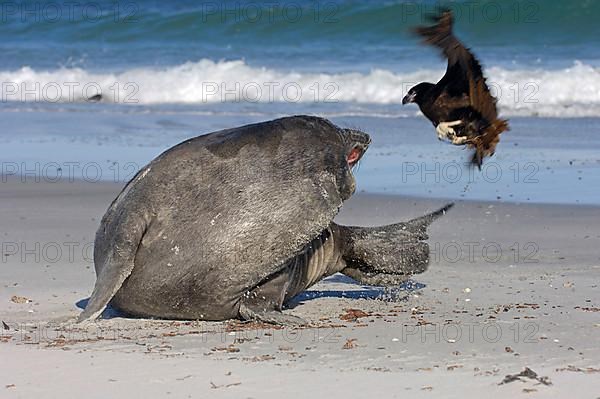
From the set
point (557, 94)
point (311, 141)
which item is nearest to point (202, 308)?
point (311, 141)

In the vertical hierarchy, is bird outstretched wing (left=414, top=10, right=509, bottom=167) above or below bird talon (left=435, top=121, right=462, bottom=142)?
above

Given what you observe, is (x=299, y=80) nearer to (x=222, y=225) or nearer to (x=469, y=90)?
(x=469, y=90)

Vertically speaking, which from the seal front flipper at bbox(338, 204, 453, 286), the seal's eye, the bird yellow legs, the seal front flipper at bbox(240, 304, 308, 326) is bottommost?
the seal front flipper at bbox(240, 304, 308, 326)

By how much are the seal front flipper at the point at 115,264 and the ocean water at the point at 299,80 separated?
1673mm

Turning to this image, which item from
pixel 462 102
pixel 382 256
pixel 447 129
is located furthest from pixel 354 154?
pixel 462 102

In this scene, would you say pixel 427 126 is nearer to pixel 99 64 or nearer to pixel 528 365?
pixel 528 365

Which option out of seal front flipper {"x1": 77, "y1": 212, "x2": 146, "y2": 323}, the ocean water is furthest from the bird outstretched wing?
seal front flipper {"x1": 77, "y1": 212, "x2": 146, "y2": 323}

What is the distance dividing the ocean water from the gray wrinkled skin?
2.93ft

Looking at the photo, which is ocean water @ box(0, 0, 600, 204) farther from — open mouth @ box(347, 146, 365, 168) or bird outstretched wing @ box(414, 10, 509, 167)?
open mouth @ box(347, 146, 365, 168)

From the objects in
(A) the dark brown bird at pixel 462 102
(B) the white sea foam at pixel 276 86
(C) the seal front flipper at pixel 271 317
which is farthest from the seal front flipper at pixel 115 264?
(B) the white sea foam at pixel 276 86

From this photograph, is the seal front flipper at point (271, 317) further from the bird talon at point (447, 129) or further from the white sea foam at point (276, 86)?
the white sea foam at point (276, 86)

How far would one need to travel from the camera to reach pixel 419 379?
466 centimetres

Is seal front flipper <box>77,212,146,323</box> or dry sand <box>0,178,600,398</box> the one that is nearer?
dry sand <box>0,178,600,398</box>

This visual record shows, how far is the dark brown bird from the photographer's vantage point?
5957 mm
